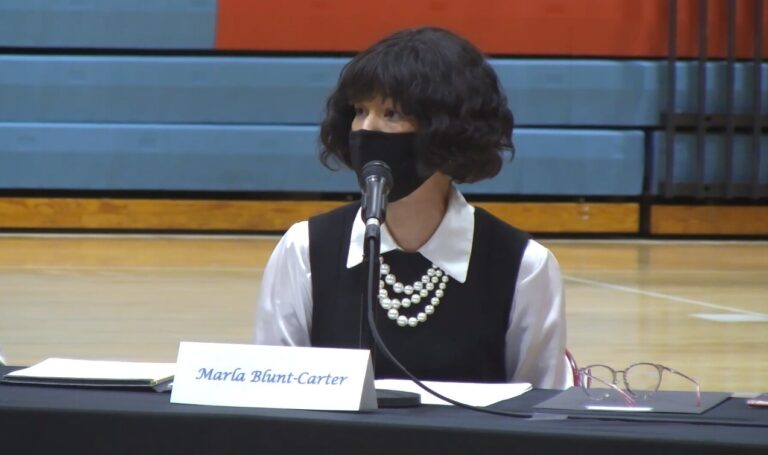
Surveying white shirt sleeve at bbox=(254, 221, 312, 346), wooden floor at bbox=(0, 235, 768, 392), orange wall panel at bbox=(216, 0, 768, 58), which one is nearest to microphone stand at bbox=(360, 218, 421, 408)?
white shirt sleeve at bbox=(254, 221, 312, 346)

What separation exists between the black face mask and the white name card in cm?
38

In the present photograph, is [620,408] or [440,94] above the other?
[440,94]

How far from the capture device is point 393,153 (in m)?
1.57

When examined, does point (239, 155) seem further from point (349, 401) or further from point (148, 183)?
point (349, 401)

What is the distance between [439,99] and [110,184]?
6.63 m

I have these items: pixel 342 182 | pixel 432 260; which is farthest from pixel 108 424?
pixel 342 182

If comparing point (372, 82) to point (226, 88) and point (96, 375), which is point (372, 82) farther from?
point (226, 88)

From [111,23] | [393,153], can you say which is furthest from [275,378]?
[111,23]

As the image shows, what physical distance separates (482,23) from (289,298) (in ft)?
21.2

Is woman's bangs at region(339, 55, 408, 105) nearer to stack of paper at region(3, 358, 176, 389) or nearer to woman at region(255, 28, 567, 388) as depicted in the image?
woman at region(255, 28, 567, 388)

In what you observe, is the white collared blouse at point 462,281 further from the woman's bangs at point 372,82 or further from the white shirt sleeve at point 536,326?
the woman's bangs at point 372,82

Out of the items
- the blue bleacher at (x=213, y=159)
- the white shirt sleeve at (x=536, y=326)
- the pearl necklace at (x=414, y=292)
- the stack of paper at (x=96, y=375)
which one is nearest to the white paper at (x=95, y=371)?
the stack of paper at (x=96, y=375)

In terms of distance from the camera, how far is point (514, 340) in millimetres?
1676

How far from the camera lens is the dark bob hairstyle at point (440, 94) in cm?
157
